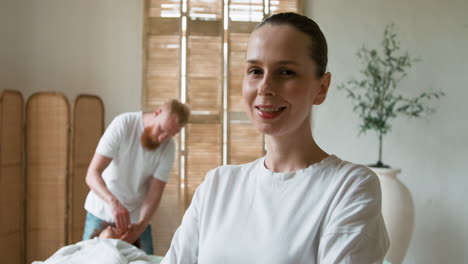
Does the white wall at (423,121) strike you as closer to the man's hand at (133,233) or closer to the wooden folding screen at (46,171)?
the man's hand at (133,233)

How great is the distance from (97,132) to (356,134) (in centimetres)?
247

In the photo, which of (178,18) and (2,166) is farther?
(178,18)

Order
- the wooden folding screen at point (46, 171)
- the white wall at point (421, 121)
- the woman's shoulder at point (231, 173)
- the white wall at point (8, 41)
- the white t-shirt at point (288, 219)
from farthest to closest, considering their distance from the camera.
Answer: the white wall at point (421, 121)
the white wall at point (8, 41)
the wooden folding screen at point (46, 171)
the woman's shoulder at point (231, 173)
the white t-shirt at point (288, 219)

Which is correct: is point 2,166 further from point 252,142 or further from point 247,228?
point 247,228

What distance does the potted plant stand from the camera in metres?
4.07

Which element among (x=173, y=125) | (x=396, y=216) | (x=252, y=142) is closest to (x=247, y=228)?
(x=173, y=125)

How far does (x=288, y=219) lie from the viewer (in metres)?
0.90

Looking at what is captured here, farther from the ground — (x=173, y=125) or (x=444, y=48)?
(x=444, y=48)

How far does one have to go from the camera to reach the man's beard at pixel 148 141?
3293 millimetres

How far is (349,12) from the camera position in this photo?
481cm

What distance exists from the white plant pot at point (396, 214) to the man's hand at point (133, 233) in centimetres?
203

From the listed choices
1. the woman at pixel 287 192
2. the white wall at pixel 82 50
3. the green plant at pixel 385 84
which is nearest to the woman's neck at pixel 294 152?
the woman at pixel 287 192

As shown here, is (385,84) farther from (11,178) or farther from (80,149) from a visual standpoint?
(11,178)

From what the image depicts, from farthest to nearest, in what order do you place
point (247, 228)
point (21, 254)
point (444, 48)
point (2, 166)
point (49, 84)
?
point (444, 48) < point (49, 84) < point (21, 254) < point (2, 166) < point (247, 228)
